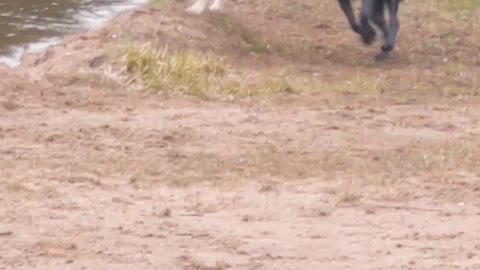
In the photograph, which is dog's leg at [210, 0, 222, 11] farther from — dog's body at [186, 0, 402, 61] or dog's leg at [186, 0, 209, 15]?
dog's body at [186, 0, 402, 61]

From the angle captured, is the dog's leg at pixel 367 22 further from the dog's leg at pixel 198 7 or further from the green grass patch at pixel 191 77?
the dog's leg at pixel 198 7

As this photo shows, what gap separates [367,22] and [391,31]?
233 mm

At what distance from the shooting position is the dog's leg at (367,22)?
35.4 feet

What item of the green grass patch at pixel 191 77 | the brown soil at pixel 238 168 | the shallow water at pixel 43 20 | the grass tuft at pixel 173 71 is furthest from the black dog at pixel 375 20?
the shallow water at pixel 43 20

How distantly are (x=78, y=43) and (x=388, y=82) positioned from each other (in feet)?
8.12

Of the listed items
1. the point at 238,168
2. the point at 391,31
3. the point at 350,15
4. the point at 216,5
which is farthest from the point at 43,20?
the point at 238,168

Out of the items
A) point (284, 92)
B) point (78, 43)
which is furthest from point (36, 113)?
point (78, 43)

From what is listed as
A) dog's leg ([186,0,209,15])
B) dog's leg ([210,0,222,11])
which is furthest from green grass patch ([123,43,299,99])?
dog's leg ([210,0,222,11])

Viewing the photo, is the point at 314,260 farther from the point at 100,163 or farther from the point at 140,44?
the point at 140,44

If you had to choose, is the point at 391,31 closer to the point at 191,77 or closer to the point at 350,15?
the point at 350,15

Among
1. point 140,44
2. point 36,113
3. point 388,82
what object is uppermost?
point 36,113

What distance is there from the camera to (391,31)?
1105 cm

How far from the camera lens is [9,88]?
8758 millimetres

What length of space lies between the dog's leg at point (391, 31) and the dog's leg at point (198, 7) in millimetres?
1808
